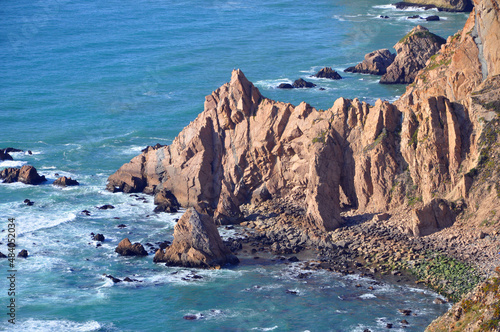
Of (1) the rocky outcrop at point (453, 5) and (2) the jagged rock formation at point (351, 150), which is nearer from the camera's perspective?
(2) the jagged rock formation at point (351, 150)

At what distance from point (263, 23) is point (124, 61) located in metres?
45.3

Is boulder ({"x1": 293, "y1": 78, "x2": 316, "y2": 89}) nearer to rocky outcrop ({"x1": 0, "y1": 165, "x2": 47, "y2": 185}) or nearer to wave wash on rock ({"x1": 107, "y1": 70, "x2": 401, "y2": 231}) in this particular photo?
wave wash on rock ({"x1": 107, "y1": 70, "x2": 401, "y2": 231})

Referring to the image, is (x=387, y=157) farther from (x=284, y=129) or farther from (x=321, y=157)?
(x=284, y=129)

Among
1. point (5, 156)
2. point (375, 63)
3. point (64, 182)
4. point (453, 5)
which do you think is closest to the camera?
point (64, 182)

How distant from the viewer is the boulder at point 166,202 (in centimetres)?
8456

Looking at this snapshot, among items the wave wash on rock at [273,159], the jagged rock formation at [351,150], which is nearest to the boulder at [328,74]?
the jagged rock formation at [351,150]

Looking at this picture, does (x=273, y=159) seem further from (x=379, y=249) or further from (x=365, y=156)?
(x=379, y=249)

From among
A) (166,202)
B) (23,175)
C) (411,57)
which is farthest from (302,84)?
(23,175)

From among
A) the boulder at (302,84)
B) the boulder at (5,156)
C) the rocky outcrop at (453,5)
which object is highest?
the rocky outcrop at (453,5)

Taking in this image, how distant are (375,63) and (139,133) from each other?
1980 inches

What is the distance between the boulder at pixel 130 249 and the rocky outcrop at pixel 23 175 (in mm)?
25651

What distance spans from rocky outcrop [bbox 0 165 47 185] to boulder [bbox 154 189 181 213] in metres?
18.7

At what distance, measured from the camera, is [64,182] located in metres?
94.4

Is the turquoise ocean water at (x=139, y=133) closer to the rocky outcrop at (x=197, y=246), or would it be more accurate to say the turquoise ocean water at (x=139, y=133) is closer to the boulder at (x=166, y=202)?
the rocky outcrop at (x=197, y=246)
